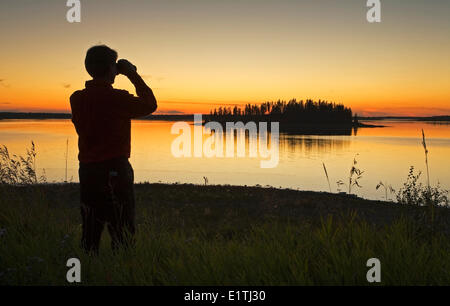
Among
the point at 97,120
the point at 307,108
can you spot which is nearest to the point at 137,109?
the point at 97,120

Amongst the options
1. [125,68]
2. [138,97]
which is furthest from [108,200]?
[125,68]

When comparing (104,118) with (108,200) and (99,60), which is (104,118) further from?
Result: (108,200)

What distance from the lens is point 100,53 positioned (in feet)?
12.4

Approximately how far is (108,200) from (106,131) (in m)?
0.74

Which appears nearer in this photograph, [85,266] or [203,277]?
[203,277]

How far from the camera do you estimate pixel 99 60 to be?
12.4 ft

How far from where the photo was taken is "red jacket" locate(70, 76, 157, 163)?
3.69 metres

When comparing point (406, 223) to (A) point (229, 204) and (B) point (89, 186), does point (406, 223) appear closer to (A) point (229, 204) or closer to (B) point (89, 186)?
(B) point (89, 186)

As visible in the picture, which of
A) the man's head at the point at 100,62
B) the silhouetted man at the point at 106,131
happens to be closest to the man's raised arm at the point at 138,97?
the silhouetted man at the point at 106,131

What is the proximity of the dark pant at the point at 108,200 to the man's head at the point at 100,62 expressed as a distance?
930 millimetres

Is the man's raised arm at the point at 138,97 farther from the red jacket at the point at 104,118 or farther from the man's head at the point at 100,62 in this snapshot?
the man's head at the point at 100,62

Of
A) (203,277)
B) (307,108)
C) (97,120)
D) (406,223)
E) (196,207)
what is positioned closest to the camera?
(203,277)

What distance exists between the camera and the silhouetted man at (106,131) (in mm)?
3705
